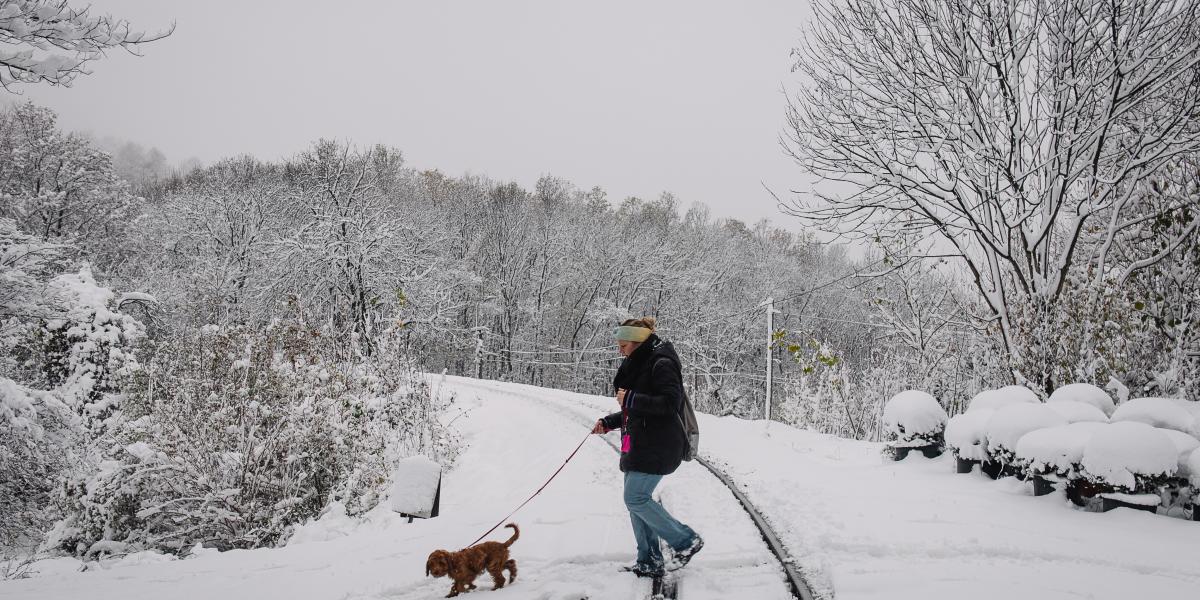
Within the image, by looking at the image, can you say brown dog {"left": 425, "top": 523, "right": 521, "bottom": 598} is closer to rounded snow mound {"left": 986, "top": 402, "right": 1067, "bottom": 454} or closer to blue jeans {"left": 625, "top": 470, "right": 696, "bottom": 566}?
blue jeans {"left": 625, "top": 470, "right": 696, "bottom": 566}

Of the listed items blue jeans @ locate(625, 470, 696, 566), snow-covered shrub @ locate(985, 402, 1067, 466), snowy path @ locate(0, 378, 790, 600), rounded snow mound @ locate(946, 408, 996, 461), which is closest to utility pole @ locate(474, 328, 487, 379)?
snowy path @ locate(0, 378, 790, 600)

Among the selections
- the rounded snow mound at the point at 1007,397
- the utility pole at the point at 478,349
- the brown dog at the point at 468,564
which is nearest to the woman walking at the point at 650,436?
the brown dog at the point at 468,564

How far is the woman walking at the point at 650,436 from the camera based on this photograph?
4.37 meters

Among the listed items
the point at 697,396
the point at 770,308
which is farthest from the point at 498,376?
the point at 770,308

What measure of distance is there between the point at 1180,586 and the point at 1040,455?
2.05 m

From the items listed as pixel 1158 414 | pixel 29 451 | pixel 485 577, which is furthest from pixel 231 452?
pixel 1158 414

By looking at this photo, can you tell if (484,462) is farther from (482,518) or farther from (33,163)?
(33,163)

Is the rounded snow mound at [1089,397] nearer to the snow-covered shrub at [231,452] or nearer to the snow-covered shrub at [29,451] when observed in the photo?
the snow-covered shrub at [231,452]

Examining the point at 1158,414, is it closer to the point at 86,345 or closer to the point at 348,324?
the point at 348,324

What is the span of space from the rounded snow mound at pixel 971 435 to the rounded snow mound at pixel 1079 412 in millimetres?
774

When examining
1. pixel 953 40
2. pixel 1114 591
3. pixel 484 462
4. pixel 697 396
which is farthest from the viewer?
pixel 697 396

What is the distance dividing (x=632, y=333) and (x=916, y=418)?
240 inches

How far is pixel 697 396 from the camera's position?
2777 cm

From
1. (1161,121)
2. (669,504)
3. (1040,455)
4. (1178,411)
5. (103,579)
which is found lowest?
(103,579)
